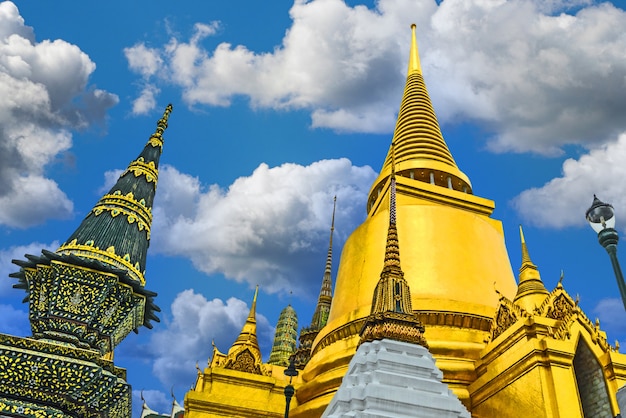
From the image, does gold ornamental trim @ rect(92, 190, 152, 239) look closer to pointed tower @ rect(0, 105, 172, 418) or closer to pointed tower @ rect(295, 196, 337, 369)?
pointed tower @ rect(0, 105, 172, 418)

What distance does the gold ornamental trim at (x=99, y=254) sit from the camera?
25.2 ft

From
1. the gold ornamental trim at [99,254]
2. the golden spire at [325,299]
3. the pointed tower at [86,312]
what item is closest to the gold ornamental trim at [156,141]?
the pointed tower at [86,312]

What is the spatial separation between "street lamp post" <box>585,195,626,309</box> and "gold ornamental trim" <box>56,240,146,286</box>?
6.09m

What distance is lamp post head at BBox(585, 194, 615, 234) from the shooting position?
4270mm

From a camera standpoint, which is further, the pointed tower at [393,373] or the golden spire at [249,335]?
the golden spire at [249,335]

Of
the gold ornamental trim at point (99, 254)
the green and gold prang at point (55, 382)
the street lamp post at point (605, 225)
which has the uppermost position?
the gold ornamental trim at point (99, 254)

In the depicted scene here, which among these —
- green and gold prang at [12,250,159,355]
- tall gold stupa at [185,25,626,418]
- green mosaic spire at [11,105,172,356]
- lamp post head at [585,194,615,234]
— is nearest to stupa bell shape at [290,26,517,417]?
tall gold stupa at [185,25,626,418]

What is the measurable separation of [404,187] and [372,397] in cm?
997

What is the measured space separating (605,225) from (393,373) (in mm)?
4181

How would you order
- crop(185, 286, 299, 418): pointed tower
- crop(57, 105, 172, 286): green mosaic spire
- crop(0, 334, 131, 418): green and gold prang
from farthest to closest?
crop(185, 286, 299, 418): pointed tower
crop(57, 105, 172, 286): green mosaic spire
crop(0, 334, 131, 418): green and gold prang

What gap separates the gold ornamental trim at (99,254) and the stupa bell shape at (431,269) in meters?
5.91

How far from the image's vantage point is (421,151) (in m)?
18.4

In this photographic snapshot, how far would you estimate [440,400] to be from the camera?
7375 mm

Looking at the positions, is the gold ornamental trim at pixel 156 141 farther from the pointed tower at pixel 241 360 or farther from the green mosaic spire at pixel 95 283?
the pointed tower at pixel 241 360
